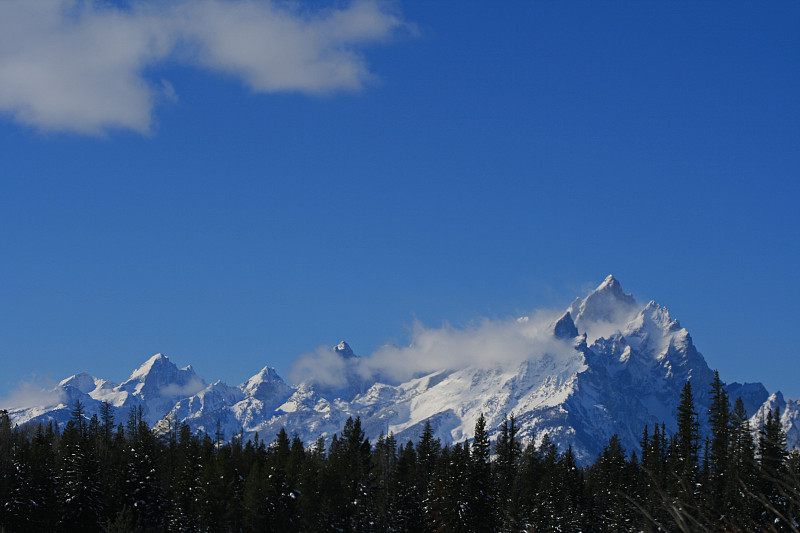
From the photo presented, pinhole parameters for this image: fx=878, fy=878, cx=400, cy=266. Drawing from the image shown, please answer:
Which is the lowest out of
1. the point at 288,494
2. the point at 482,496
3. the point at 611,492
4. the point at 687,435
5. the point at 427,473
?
the point at 482,496

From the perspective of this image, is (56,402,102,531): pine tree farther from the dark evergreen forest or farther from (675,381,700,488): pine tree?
(675,381,700,488): pine tree

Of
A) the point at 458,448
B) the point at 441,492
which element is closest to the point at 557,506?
the point at 458,448

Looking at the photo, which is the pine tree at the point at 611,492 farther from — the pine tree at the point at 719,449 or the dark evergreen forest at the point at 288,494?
the pine tree at the point at 719,449

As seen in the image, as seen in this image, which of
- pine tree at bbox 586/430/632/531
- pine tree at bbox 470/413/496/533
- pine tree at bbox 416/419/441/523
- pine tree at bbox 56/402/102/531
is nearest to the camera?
pine tree at bbox 56/402/102/531

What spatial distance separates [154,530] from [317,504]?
13896 millimetres

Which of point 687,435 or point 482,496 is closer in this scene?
point 482,496

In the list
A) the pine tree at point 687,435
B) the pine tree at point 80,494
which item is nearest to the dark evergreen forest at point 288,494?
the pine tree at point 80,494

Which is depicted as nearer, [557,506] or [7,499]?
[7,499]

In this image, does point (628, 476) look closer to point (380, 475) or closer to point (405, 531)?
point (380, 475)

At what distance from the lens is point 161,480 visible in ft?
237

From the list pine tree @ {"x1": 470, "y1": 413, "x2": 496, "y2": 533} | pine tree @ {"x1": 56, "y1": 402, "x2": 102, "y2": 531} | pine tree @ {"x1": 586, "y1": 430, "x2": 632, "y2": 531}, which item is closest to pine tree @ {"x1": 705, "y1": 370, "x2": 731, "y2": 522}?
pine tree @ {"x1": 586, "y1": 430, "x2": 632, "y2": 531}

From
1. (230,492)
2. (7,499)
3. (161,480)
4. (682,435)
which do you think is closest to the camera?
(7,499)

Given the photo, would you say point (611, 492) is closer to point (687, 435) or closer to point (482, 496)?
point (687, 435)

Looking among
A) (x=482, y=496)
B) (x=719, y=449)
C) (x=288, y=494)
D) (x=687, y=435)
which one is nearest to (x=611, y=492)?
(x=687, y=435)
